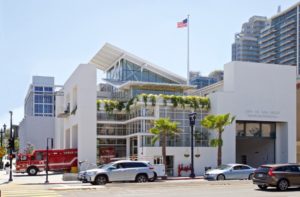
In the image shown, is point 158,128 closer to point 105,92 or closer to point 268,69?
point 268,69

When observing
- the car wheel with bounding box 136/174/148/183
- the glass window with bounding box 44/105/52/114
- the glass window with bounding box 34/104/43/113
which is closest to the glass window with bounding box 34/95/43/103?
the glass window with bounding box 34/104/43/113

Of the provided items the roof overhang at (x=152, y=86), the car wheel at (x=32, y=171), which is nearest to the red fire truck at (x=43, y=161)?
the car wheel at (x=32, y=171)

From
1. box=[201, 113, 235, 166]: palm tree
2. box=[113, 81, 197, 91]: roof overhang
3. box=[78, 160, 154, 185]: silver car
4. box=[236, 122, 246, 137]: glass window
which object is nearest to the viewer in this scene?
box=[78, 160, 154, 185]: silver car

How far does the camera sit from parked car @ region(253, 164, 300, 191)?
78.4 feet

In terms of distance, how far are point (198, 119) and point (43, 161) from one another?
17.9m

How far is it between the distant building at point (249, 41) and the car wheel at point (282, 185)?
14608cm

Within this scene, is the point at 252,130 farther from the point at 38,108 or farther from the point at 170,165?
the point at 38,108

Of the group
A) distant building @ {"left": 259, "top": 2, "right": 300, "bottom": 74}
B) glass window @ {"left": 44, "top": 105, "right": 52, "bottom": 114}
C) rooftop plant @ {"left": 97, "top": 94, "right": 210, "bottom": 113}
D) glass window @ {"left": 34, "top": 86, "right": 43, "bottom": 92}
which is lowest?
rooftop plant @ {"left": 97, "top": 94, "right": 210, "bottom": 113}

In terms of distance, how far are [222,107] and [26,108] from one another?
11606cm

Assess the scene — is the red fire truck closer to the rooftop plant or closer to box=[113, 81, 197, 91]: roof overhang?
the rooftop plant

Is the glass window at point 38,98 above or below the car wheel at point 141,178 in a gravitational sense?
above

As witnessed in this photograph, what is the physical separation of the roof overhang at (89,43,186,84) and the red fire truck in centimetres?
2120

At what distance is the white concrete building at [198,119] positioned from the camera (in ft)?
171

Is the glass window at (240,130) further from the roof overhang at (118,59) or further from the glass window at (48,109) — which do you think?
the glass window at (48,109)
